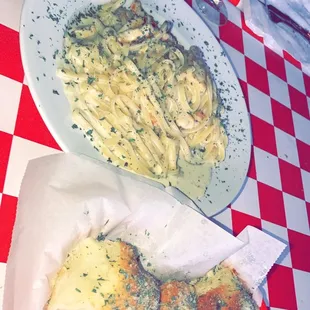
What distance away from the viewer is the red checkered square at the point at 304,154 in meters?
3.18

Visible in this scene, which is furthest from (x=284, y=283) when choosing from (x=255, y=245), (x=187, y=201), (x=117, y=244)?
(x=117, y=244)

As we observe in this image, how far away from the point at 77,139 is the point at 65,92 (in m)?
0.21

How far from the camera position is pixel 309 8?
3.91 m

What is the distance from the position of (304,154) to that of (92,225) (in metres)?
1.91

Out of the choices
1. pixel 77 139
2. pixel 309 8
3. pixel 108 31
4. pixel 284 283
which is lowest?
pixel 284 283

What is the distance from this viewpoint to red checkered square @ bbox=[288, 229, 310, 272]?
9.07 feet

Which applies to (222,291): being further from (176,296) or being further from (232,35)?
(232,35)

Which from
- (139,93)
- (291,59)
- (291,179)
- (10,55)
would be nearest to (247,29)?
(291,59)

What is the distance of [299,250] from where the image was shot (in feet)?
9.21

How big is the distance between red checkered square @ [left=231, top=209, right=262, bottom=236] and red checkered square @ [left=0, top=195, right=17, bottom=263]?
116 cm

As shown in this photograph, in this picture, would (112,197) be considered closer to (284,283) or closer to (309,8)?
(284,283)

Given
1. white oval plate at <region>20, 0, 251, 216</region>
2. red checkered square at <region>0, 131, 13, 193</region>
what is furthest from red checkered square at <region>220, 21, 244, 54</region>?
red checkered square at <region>0, 131, 13, 193</region>

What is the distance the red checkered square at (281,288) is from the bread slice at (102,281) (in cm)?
102

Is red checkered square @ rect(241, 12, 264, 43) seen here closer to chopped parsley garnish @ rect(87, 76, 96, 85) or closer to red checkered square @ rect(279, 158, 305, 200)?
red checkered square @ rect(279, 158, 305, 200)
